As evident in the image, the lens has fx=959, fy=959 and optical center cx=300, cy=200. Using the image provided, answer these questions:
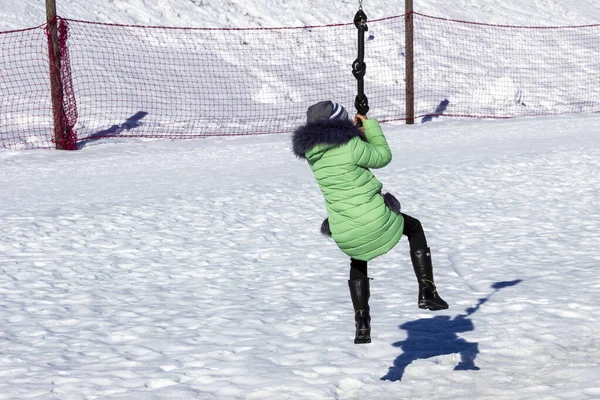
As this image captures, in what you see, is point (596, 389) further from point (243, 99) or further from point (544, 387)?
point (243, 99)

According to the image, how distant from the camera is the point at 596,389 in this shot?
4660 mm

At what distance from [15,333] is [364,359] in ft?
7.32

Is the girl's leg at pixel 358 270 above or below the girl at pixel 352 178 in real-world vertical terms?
below

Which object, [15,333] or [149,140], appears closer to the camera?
[15,333]

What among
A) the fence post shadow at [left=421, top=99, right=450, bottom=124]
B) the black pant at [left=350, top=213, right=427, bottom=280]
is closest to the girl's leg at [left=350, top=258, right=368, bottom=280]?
the black pant at [left=350, top=213, right=427, bottom=280]

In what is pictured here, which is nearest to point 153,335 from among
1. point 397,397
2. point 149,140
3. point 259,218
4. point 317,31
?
point 397,397

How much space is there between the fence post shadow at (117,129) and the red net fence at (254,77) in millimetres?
24

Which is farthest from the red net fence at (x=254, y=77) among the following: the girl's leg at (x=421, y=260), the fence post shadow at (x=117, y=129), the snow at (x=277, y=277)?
the girl's leg at (x=421, y=260)

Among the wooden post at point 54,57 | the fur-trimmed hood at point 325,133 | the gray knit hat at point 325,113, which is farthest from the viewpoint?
the wooden post at point 54,57

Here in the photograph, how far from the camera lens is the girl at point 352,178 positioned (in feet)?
15.4

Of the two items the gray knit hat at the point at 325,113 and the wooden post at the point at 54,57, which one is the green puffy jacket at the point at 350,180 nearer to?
the gray knit hat at the point at 325,113

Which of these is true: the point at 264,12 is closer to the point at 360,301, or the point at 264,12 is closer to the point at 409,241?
the point at 409,241

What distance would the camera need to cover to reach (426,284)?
16.4 ft

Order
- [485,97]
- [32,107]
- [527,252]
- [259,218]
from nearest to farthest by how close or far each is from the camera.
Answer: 1. [527,252]
2. [259,218]
3. [32,107]
4. [485,97]
